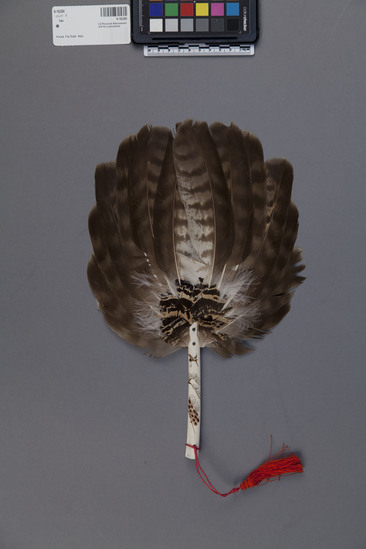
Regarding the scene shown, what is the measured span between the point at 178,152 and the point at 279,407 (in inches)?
22.2

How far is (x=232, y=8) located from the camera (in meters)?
0.79

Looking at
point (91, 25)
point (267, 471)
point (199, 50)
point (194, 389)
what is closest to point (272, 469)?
point (267, 471)

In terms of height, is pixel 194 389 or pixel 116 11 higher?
pixel 116 11

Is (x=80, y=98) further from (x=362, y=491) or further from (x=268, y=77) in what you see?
(x=362, y=491)

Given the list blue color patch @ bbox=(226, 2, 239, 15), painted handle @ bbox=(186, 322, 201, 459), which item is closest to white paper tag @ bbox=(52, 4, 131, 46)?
blue color patch @ bbox=(226, 2, 239, 15)

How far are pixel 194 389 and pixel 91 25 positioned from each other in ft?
2.56

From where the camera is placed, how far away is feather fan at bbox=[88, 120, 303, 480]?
777 mm

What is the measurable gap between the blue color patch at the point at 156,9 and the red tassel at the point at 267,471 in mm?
887

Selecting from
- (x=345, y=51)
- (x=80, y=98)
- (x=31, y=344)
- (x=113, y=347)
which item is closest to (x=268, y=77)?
(x=345, y=51)

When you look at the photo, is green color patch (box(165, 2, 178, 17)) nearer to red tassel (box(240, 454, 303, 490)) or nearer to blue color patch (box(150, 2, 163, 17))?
blue color patch (box(150, 2, 163, 17))

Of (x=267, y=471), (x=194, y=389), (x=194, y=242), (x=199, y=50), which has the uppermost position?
(x=199, y=50)

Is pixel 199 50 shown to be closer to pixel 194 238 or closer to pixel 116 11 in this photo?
pixel 116 11

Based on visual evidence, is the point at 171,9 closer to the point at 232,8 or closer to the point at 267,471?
the point at 232,8

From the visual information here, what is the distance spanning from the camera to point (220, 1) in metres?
0.79
